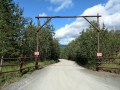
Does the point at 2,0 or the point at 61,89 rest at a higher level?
the point at 2,0

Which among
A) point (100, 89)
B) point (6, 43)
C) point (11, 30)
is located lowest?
point (100, 89)

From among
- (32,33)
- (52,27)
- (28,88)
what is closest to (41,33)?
(32,33)

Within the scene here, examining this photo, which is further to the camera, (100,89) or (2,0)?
(2,0)

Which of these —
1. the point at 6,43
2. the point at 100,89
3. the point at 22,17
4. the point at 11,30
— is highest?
the point at 22,17

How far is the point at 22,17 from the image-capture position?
32.1m

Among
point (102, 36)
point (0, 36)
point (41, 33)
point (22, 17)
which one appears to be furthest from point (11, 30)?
point (41, 33)

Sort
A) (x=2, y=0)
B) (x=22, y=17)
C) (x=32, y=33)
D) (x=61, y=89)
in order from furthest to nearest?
(x=32, y=33) < (x=22, y=17) < (x=2, y=0) < (x=61, y=89)

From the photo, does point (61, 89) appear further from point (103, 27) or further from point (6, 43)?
point (103, 27)

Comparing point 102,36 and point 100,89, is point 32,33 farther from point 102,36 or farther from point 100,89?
point 100,89

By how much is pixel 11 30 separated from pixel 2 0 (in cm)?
390

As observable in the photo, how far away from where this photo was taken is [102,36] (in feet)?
92.0

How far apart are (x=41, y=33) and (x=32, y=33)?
4.15m

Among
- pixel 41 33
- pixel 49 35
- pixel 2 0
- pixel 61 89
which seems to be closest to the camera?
pixel 61 89

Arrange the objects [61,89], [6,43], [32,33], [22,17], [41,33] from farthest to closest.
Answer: [41,33] → [32,33] → [22,17] → [6,43] → [61,89]
